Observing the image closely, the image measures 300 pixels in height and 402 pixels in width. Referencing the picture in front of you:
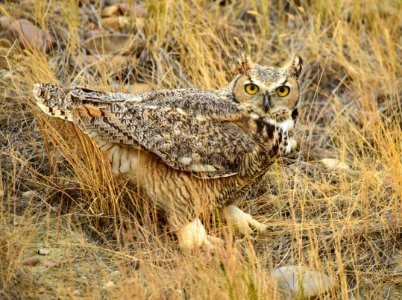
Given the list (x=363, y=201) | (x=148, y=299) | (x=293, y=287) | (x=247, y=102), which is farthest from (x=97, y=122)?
(x=363, y=201)

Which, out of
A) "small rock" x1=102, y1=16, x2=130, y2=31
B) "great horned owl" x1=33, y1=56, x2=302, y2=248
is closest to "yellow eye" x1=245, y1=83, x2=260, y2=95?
"great horned owl" x1=33, y1=56, x2=302, y2=248

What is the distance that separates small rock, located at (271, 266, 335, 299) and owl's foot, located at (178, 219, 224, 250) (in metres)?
0.32

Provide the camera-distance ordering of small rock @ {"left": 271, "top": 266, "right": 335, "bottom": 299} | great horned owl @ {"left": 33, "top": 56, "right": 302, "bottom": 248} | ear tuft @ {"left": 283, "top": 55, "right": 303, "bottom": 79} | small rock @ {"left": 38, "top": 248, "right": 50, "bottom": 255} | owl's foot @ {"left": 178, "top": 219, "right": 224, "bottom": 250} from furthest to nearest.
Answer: ear tuft @ {"left": 283, "top": 55, "right": 303, "bottom": 79} → great horned owl @ {"left": 33, "top": 56, "right": 302, "bottom": 248} → owl's foot @ {"left": 178, "top": 219, "right": 224, "bottom": 250} → small rock @ {"left": 38, "top": 248, "right": 50, "bottom": 255} → small rock @ {"left": 271, "top": 266, "right": 335, "bottom": 299}

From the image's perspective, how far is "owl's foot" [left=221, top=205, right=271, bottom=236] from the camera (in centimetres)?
356

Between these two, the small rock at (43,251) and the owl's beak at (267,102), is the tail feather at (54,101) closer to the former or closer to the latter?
the small rock at (43,251)

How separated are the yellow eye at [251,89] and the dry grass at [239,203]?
440mm

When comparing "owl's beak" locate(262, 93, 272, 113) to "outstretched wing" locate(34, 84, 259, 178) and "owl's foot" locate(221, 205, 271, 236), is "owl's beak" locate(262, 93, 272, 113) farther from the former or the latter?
"owl's foot" locate(221, 205, 271, 236)

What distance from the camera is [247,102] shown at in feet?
11.5

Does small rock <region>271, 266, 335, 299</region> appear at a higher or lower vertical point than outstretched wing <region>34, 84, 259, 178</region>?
lower

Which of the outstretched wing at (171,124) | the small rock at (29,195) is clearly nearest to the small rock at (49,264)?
the small rock at (29,195)

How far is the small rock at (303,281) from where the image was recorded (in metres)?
2.97

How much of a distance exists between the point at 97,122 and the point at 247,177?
791 millimetres

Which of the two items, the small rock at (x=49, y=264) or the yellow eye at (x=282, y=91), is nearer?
the small rock at (x=49, y=264)

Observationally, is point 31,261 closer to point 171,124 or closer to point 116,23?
point 171,124
